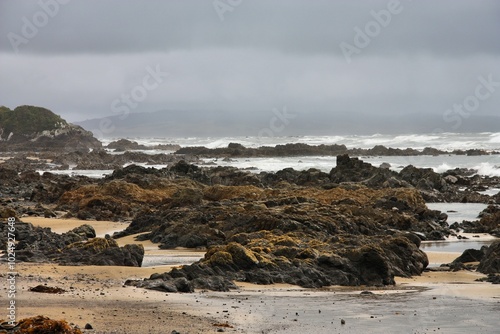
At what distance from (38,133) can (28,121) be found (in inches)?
124

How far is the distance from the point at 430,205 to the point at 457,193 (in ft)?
13.0

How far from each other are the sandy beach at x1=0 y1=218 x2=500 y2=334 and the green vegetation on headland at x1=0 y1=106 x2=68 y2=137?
78411mm

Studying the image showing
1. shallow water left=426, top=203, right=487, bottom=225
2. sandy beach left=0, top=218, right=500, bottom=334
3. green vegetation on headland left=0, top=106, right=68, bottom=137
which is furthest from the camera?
green vegetation on headland left=0, top=106, right=68, bottom=137

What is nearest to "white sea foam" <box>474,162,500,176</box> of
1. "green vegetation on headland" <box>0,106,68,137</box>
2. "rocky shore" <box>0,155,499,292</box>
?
"rocky shore" <box>0,155,499,292</box>

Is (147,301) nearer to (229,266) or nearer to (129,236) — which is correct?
(229,266)

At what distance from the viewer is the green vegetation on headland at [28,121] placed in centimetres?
8788

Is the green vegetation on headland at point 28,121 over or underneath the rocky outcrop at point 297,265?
over

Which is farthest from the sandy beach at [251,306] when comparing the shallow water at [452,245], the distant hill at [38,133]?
the distant hill at [38,133]

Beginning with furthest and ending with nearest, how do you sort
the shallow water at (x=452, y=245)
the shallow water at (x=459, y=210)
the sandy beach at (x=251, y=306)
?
the shallow water at (x=459, y=210)
the shallow water at (x=452, y=245)
the sandy beach at (x=251, y=306)

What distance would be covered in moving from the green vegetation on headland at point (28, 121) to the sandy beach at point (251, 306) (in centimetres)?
7841

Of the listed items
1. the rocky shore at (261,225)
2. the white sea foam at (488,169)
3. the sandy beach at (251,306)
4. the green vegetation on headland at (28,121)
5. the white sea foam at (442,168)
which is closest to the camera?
the sandy beach at (251,306)

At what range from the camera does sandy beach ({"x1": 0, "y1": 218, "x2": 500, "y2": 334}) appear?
8.91 meters

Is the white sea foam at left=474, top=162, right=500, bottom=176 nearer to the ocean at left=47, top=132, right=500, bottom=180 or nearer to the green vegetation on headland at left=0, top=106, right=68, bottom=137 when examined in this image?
the ocean at left=47, top=132, right=500, bottom=180

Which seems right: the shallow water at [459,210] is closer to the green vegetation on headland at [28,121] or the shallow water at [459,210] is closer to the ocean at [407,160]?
the ocean at [407,160]
